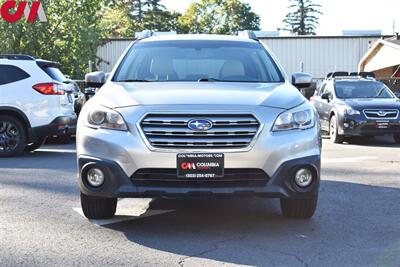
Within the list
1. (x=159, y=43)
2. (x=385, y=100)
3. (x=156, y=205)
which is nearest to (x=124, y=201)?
(x=156, y=205)

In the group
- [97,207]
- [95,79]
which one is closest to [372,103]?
[95,79]

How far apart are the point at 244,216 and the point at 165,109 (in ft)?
5.42

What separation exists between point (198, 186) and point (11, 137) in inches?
271

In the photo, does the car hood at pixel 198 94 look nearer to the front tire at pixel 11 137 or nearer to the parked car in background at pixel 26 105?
the parked car in background at pixel 26 105

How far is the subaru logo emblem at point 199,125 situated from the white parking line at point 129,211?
141 centimetres

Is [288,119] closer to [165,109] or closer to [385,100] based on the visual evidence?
[165,109]

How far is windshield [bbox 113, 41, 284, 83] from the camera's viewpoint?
6.35 m

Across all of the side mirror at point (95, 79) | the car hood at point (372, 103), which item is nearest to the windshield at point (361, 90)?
the car hood at point (372, 103)

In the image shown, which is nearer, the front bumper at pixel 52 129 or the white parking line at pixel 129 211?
the white parking line at pixel 129 211

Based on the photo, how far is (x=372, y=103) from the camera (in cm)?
1436

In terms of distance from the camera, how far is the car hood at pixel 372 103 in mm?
14219

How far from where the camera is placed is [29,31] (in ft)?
89.8

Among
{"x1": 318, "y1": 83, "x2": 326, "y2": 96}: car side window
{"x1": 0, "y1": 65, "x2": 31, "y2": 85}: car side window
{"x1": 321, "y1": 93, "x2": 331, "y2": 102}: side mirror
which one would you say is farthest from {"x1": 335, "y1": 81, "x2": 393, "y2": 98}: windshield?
{"x1": 0, "y1": 65, "x2": 31, "y2": 85}: car side window

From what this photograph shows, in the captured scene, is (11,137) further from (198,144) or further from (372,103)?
(372,103)
